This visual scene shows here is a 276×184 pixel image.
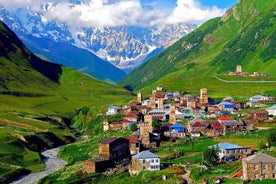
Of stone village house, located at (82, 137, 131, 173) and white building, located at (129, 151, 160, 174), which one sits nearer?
white building, located at (129, 151, 160, 174)

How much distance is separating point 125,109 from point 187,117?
31.3 m

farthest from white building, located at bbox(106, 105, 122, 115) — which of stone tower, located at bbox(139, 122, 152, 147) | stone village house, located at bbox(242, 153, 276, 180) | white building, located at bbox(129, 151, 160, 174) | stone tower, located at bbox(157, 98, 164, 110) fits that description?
stone village house, located at bbox(242, 153, 276, 180)

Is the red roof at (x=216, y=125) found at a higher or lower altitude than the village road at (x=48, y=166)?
higher

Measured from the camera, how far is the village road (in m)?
100

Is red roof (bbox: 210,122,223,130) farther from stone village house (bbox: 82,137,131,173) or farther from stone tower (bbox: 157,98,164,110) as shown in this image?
stone tower (bbox: 157,98,164,110)

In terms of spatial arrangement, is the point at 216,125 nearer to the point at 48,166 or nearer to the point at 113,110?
the point at 48,166

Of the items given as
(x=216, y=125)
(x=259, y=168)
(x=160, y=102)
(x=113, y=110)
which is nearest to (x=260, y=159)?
(x=259, y=168)

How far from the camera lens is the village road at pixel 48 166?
100137mm

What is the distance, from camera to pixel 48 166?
11488cm

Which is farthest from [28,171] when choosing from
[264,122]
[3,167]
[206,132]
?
[264,122]

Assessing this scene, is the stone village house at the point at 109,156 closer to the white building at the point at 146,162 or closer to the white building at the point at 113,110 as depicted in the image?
the white building at the point at 146,162

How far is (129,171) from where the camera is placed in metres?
93.0

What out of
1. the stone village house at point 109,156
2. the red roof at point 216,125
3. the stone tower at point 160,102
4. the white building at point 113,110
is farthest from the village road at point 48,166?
the stone tower at point 160,102

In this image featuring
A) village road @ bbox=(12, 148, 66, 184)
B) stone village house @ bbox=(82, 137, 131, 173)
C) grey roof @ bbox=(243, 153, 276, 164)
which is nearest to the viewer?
grey roof @ bbox=(243, 153, 276, 164)
